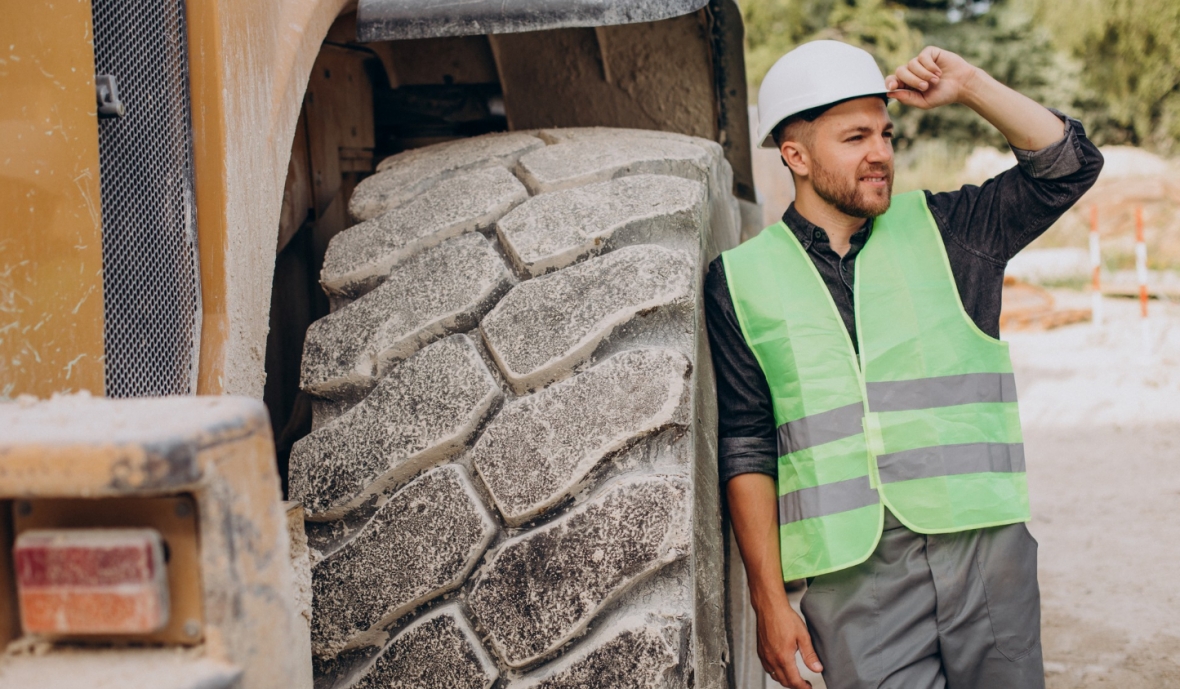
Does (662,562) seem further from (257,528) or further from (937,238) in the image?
(937,238)

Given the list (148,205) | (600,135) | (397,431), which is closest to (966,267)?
(600,135)

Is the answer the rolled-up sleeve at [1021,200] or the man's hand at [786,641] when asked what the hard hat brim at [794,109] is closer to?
the rolled-up sleeve at [1021,200]

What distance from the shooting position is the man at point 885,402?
188cm

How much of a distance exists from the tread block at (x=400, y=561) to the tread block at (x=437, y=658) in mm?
38

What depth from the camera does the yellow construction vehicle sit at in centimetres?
76

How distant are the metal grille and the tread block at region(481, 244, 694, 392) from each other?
0.46 m

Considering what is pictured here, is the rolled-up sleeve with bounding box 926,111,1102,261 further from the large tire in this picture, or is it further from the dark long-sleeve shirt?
the large tire

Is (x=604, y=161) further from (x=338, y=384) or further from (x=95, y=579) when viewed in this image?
(x=95, y=579)

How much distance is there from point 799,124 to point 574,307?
831 mm

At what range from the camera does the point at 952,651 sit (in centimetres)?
189

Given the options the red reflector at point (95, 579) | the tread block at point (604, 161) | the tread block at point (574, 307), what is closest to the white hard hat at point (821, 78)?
the tread block at point (604, 161)

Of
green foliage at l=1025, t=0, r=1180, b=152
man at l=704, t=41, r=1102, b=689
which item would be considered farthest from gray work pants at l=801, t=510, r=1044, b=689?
green foliage at l=1025, t=0, r=1180, b=152

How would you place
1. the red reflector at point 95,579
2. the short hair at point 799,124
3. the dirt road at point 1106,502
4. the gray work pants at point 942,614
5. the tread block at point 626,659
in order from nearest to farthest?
the red reflector at point 95,579, the tread block at point 626,659, the gray work pants at point 942,614, the short hair at point 799,124, the dirt road at point 1106,502

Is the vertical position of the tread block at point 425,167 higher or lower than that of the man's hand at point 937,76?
lower
